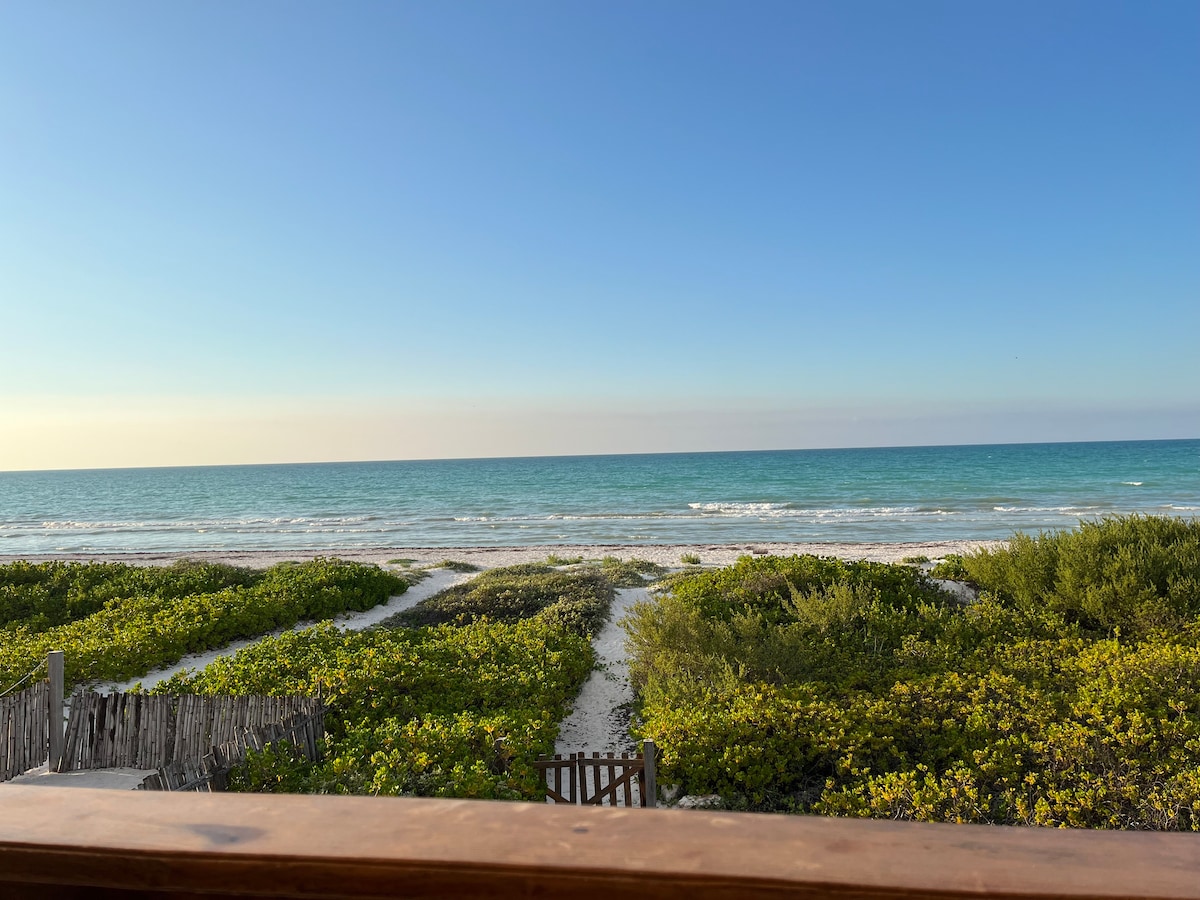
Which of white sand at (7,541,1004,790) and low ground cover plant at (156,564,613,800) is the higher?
low ground cover plant at (156,564,613,800)

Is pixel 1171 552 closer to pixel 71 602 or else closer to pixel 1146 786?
pixel 1146 786

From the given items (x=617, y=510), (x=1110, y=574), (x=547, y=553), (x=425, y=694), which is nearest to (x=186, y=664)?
(x=425, y=694)

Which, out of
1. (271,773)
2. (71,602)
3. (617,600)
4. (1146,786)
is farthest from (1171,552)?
(71,602)

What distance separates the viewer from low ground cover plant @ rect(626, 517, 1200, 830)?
5.57 m

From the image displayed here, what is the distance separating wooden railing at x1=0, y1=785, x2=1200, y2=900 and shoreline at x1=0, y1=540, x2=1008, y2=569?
20.8 metres

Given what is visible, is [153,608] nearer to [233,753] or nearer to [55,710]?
[55,710]

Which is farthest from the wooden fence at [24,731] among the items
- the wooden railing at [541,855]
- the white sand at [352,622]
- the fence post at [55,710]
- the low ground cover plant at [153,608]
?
the wooden railing at [541,855]

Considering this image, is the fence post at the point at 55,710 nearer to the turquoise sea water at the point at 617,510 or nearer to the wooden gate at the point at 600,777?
the wooden gate at the point at 600,777

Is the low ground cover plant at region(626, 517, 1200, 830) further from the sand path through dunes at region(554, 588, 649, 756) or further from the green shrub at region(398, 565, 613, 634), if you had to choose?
the green shrub at region(398, 565, 613, 634)

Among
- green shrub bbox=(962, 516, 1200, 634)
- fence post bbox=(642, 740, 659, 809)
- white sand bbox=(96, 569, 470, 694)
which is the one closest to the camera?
fence post bbox=(642, 740, 659, 809)

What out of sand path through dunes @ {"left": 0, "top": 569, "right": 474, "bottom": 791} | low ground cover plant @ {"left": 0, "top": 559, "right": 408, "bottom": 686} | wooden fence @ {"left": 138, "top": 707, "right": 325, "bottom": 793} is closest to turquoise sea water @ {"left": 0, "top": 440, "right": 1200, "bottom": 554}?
sand path through dunes @ {"left": 0, "top": 569, "right": 474, "bottom": 791}

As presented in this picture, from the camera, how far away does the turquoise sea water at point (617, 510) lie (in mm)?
32438

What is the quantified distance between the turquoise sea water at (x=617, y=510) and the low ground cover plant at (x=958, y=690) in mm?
18268

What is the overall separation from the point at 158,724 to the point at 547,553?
19.0 meters
